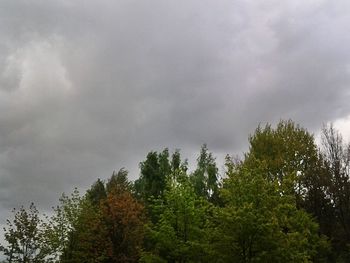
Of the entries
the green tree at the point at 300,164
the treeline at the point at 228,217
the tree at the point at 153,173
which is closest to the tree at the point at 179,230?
the treeline at the point at 228,217

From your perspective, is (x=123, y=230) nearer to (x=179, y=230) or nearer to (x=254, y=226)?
(x=179, y=230)

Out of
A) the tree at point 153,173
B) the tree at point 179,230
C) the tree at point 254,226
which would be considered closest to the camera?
the tree at point 254,226

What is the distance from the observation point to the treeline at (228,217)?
25.9 metres

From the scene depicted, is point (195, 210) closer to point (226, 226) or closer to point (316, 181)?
point (226, 226)

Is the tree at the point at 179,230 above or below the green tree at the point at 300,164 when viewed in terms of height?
below

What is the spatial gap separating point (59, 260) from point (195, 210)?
1418cm

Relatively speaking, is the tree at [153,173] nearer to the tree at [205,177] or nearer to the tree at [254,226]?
the tree at [205,177]

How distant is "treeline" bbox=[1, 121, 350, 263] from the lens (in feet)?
84.9

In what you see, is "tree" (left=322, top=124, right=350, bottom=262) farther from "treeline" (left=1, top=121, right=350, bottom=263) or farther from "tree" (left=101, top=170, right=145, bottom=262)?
"tree" (left=101, top=170, right=145, bottom=262)

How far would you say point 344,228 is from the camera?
39.8m

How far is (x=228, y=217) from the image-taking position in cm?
2542

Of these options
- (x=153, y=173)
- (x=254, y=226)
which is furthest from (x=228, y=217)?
(x=153, y=173)

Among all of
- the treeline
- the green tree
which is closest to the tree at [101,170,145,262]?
the treeline

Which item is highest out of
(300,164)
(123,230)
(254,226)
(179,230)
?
(300,164)
